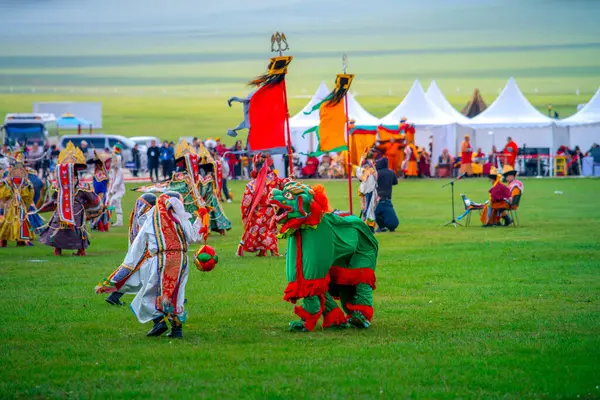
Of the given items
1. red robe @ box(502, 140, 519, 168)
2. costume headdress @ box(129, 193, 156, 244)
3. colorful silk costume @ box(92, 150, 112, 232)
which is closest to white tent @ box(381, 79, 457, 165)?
red robe @ box(502, 140, 519, 168)

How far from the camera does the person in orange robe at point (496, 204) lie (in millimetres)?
24562

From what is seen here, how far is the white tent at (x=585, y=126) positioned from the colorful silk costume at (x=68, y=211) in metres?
33.9

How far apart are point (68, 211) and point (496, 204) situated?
33.1 ft

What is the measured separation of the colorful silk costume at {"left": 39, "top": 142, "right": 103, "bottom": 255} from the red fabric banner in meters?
6.47

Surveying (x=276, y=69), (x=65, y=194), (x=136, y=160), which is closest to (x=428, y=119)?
(x=136, y=160)

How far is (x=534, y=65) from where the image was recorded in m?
89.3

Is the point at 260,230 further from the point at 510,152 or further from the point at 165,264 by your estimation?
the point at 510,152

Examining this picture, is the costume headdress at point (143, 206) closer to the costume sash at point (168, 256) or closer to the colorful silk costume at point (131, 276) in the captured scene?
the colorful silk costume at point (131, 276)

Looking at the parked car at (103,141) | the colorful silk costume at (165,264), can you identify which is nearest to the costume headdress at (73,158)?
the colorful silk costume at (165,264)

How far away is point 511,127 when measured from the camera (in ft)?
160

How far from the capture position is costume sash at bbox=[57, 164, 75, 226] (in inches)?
757

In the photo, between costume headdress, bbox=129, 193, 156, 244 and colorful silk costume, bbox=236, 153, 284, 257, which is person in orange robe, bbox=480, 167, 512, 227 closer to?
colorful silk costume, bbox=236, 153, 284, 257

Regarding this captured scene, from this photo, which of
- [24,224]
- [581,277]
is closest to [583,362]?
[581,277]

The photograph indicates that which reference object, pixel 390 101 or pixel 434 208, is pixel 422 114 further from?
pixel 390 101
